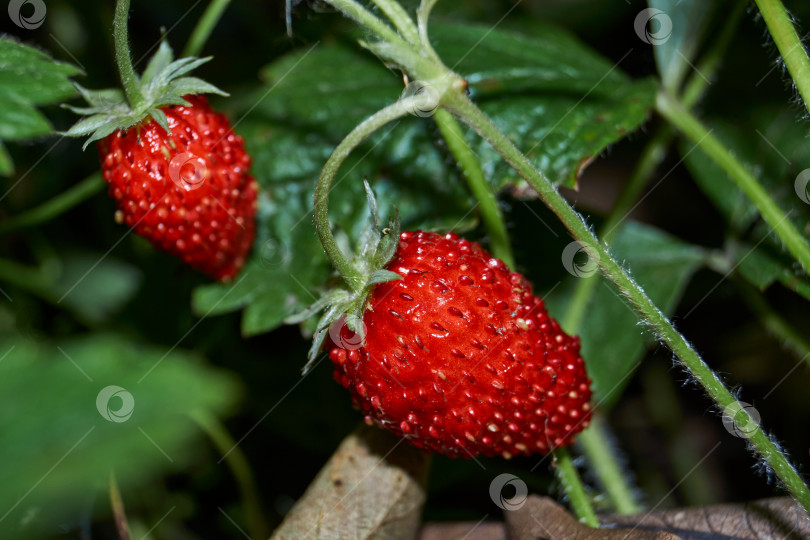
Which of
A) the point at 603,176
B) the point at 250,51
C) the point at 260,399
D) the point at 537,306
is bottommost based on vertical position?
the point at 537,306

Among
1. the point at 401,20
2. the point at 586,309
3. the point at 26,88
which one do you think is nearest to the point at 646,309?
the point at 401,20

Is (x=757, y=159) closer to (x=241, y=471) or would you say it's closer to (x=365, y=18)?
(x=365, y=18)

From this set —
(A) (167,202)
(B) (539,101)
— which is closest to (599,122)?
(B) (539,101)

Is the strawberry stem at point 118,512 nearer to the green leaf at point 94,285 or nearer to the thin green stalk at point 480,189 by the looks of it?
the green leaf at point 94,285

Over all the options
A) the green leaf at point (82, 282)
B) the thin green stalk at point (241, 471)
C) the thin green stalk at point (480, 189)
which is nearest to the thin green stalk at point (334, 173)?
the thin green stalk at point (480, 189)

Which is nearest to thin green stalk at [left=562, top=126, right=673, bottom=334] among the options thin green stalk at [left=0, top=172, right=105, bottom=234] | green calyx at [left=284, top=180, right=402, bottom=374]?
green calyx at [left=284, top=180, right=402, bottom=374]

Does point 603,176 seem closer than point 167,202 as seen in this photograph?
No

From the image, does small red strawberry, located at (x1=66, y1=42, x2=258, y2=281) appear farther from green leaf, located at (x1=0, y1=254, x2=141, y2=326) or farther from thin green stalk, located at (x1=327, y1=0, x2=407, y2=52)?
green leaf, located at (x1=0, y1=254, x2=141, y2=326)

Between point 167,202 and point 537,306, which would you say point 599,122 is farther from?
point 167,202
